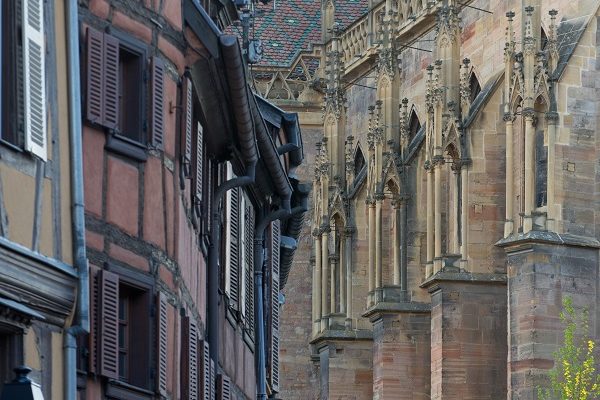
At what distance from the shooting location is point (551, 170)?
136ft

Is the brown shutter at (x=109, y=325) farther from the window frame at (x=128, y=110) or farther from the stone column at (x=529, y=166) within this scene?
the stone column at (x=529, y=166)

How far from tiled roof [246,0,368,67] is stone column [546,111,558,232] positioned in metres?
21.9

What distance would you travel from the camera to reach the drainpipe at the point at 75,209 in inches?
656

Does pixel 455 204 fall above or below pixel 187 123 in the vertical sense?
above

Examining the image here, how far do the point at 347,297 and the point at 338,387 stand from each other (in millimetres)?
1879

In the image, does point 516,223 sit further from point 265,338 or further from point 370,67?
point 370,67

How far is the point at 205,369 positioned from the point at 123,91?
3.84 m

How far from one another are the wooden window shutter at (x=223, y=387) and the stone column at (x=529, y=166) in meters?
15.9

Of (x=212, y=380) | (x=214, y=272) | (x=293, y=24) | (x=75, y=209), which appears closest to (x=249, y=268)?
(x=214, y=272)

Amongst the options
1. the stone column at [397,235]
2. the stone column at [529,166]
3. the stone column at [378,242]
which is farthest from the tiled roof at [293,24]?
the stone column at [529,166]

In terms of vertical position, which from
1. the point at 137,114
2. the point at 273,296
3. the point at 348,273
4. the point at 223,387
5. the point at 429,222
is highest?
the point at 348,273

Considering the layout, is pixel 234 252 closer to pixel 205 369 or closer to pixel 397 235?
pixel 205 369

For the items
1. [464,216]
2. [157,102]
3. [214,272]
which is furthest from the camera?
[464,216]

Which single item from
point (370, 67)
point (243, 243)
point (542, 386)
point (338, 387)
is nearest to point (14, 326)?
point (243, 243)
